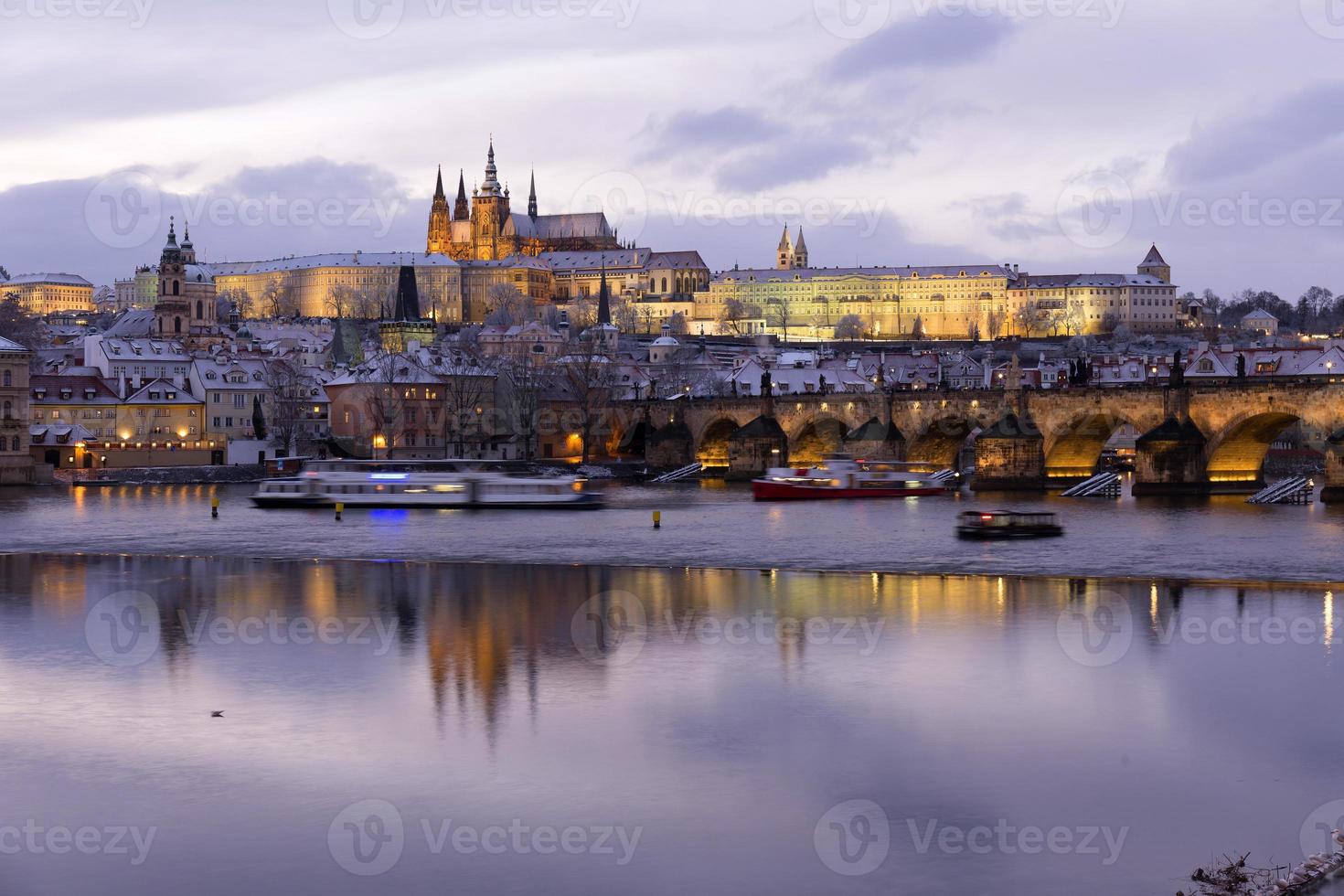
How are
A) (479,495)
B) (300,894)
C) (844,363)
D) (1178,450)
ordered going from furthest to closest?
(844,363)
(1178,450)
(479,495)
(300,894)

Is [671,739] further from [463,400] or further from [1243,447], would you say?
[463,400]

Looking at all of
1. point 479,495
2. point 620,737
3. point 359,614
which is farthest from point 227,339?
point 620,737

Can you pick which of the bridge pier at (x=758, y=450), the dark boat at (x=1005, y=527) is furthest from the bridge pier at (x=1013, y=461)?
the dark boat at (x=1005, y=527)

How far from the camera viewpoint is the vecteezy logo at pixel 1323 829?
12.0 metres

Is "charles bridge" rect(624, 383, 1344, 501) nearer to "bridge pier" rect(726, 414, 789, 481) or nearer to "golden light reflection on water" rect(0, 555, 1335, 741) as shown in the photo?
"bridge pier" rect(726, 414, 789, 481)

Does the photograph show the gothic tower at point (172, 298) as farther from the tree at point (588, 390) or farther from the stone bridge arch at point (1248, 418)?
the stone bridge arch at point (1248, 418)

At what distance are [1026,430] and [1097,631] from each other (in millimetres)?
47116

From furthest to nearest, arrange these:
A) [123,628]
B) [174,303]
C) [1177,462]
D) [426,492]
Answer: [174,303], [1177,462], [426,492], [123,628]

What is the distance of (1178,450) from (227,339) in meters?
93.9

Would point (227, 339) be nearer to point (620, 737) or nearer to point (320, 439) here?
point (320, 439)

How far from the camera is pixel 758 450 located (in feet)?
271

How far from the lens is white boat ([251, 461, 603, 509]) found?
56625 mm

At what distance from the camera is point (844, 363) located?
13175 cm

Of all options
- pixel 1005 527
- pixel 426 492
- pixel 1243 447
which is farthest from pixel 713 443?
pixel 1005 527
